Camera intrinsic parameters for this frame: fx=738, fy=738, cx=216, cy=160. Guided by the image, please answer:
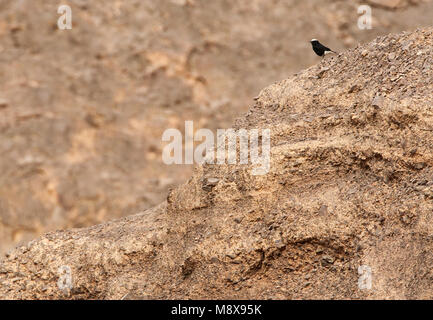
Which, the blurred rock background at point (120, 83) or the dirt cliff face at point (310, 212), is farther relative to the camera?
the blurred rock background at point (120, 83)

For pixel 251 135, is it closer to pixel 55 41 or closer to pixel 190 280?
pixel 190 280

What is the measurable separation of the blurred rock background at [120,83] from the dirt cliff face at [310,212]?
24.6ft

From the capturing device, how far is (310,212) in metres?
3.96

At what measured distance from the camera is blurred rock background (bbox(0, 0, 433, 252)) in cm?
1221

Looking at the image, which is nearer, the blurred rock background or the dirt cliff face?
the dirt cliff face

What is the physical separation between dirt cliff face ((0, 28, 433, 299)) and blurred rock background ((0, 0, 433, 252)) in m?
7.51

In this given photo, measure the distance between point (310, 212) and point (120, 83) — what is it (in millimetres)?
9597

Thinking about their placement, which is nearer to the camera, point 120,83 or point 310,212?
point 310,212

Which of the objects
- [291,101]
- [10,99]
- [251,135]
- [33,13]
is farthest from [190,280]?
[33,13]

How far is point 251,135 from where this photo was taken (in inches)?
174

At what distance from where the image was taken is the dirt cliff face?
3736 mm

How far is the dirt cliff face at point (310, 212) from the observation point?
3.74 m

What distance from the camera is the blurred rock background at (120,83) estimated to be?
12211mm

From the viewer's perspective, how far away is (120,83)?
43.2 ft
